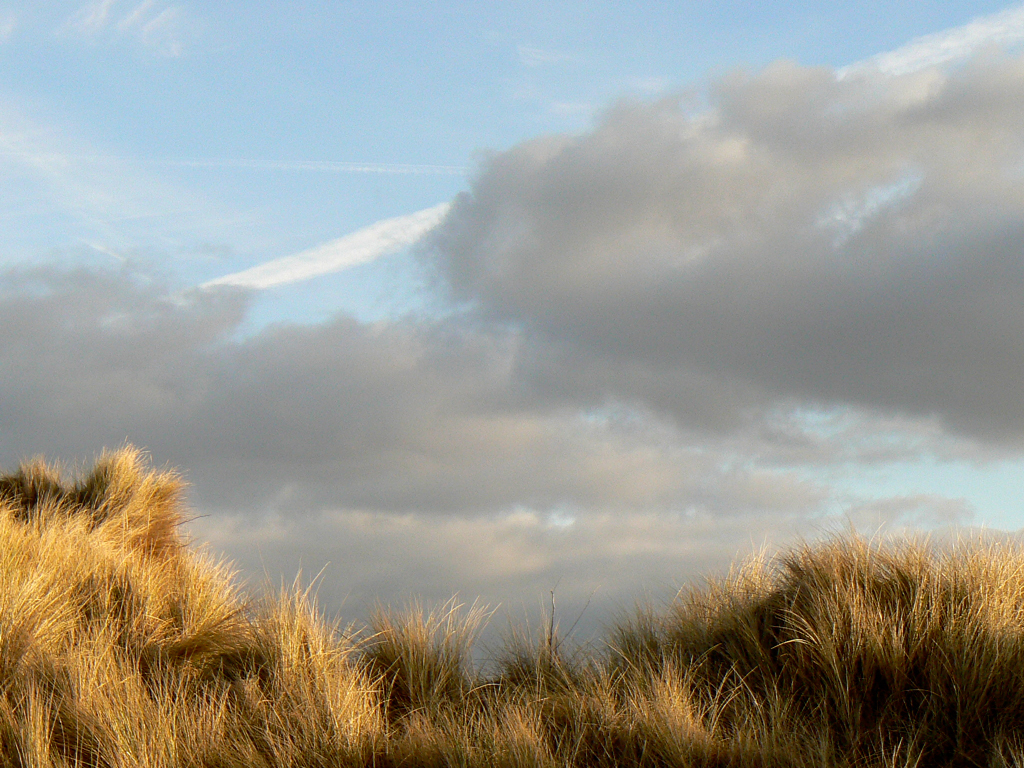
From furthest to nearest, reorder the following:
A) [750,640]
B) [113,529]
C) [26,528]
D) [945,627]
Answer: [113,529] < [26,528] < [750,640] < [945,627]

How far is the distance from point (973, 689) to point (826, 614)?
0.89 metres

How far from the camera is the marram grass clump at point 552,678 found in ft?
15.4

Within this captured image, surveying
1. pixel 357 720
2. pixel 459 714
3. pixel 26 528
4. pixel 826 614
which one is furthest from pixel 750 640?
pixel 26 528

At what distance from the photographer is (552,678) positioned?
19.9 feet

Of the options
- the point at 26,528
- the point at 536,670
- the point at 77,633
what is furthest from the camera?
the point at 26,528

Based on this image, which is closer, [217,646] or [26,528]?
[217,646]

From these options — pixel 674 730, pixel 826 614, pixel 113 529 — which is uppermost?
pixel 113 529

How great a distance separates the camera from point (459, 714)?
220 inches

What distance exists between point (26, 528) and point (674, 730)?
722cm

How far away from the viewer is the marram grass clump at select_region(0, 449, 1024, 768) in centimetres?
470

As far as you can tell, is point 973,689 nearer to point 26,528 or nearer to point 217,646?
point 217,646

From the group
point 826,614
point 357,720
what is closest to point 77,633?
point 357,720

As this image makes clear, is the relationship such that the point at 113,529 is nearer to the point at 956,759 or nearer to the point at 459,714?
the point at 459,714

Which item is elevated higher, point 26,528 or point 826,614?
point 26,528
